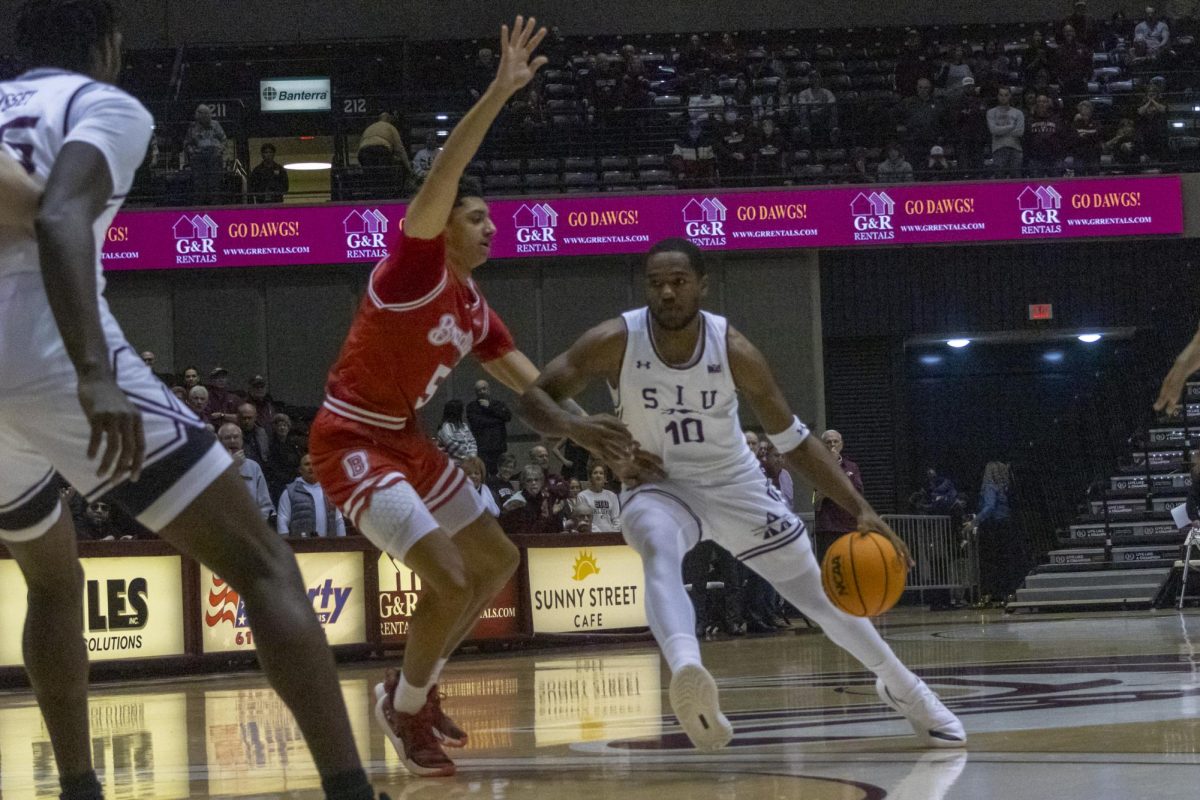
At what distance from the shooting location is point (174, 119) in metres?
22.2

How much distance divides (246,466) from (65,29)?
364 inches

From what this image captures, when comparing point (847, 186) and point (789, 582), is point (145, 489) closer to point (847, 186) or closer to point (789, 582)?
point (789, 582)

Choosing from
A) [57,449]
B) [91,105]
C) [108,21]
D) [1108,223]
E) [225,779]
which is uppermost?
[1108,223]

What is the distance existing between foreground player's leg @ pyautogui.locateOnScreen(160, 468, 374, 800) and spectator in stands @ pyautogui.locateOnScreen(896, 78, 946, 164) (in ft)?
66.0

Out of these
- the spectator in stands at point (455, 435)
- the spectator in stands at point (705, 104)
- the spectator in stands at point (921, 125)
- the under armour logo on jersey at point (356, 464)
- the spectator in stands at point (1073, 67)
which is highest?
the spectator in stands at point (1073, 67)

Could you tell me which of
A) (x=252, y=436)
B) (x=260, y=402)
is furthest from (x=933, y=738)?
(x=260, y=402)

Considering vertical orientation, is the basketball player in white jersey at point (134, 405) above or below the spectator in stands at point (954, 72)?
below

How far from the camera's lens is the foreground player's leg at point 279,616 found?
311 centimetres

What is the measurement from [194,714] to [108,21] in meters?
5.37

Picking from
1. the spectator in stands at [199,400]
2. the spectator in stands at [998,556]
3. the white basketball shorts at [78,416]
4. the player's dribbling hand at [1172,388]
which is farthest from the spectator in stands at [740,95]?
the white basketball shorts at [78,416]

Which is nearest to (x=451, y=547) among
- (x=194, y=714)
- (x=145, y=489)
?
(x=145, y=489)

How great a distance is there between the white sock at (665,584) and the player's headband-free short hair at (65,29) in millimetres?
2418

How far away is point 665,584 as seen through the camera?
16.6 ft

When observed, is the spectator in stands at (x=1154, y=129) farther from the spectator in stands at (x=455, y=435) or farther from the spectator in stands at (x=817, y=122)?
the spectator in stands at (x=455, y=435)
